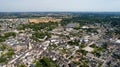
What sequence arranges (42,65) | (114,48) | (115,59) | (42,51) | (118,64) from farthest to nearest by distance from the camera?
(114,48)
(42,51)
(115,59)
(118,64)
(42,65)

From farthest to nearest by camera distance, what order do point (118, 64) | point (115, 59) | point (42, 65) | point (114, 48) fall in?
point (114, 48), point (115, 59), point (118, 64), point (42, 65)

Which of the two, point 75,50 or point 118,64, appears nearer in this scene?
point 118,64

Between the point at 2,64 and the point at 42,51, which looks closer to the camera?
the point at 2,64

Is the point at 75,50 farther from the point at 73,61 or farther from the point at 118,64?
the point at 118,64

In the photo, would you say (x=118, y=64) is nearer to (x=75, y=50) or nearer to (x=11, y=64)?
(x=75, y=50)

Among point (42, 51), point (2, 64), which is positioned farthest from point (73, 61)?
point (2, 64)

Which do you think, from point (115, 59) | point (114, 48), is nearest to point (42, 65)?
point (115, 59)

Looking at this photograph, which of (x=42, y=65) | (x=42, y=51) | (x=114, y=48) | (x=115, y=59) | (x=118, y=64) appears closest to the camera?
(x=42, y=65)

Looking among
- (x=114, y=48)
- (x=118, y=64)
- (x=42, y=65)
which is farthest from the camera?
(x=114, y=48)
